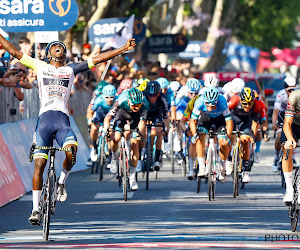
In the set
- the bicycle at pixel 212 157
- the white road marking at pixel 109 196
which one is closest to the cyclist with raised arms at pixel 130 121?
the white road marking at pixel 109 196

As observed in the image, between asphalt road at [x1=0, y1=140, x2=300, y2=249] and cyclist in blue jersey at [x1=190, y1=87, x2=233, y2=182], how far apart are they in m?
0.62

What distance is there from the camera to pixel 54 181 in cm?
1230

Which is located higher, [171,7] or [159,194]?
[171,7]

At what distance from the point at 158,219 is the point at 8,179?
334 cm

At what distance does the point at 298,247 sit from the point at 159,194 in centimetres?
657

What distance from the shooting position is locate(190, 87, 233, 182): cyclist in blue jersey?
666 inches

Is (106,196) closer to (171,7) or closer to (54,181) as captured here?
(54,181)

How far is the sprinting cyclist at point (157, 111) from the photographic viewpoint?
63.8 feet

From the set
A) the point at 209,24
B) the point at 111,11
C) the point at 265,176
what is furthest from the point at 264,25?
the point at 265,176

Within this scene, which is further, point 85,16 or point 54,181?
point 85,16

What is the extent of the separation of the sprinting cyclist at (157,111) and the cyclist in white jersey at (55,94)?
267 inches

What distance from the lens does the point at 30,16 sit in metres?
18.5

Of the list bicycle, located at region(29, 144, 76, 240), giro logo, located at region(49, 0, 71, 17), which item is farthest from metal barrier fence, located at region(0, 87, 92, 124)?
bicycle, located at region(29, 144, 76, 240)

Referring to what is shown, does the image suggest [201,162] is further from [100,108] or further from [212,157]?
[100,108]
